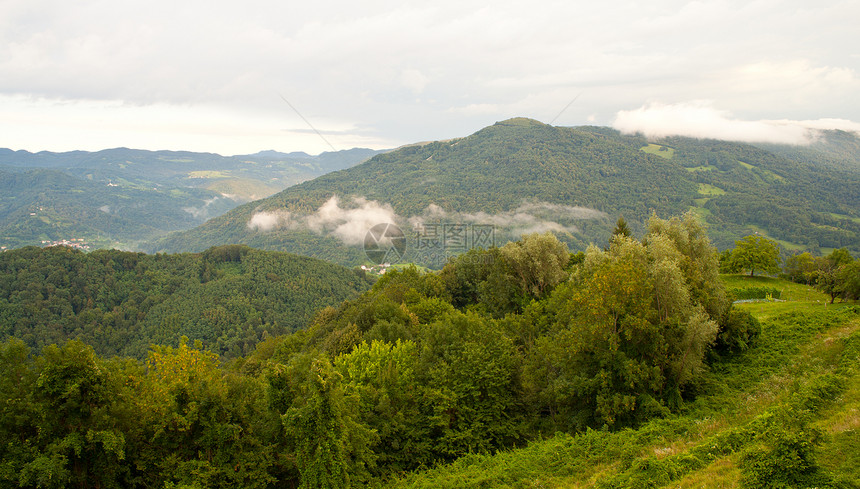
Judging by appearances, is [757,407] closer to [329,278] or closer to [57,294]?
[329,278]

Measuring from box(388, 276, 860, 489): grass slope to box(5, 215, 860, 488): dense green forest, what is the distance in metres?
0.10

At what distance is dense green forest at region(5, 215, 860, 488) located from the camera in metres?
15.5

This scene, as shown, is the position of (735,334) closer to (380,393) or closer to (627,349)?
(627,349)

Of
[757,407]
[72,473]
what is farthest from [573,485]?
[72,473]

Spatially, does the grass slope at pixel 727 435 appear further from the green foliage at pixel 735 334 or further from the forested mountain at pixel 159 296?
the forested mountain at pixel 159 296

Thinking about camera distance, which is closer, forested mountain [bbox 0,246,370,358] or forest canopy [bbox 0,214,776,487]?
forest canopy [bbox 0,214,776,487]

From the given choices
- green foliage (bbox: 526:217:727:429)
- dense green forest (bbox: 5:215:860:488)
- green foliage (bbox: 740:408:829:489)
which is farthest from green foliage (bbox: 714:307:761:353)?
green foliage (bbox: 740:408:829:489)

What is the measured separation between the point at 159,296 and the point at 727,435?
197857 mm

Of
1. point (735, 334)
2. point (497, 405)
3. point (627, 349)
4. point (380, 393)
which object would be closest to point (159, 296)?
point (380, 393)

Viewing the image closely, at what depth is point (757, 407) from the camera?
18156mm

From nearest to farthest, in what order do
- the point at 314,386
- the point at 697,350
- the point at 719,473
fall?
the point at 719,473
the point at 314,386
the point at 697,350

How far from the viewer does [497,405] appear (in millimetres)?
24562

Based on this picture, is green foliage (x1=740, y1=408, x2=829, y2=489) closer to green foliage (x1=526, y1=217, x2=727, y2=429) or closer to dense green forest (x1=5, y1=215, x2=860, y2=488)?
dense green forest (x1=5, y1=215, x2=860, y2=488)

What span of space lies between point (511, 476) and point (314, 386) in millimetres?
10070
